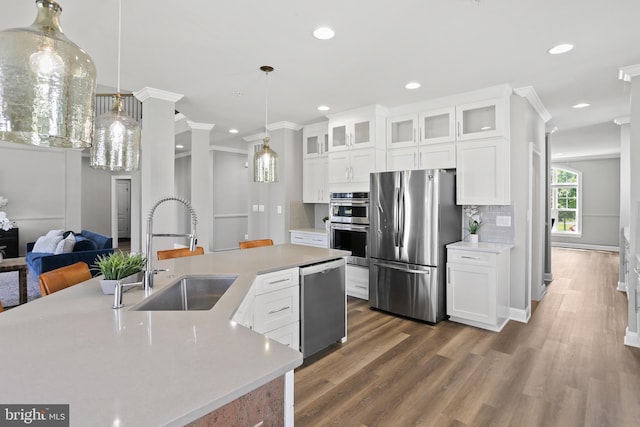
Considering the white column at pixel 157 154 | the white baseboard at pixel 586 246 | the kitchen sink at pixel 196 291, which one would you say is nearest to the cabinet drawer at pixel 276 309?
the kitchen sink at pixel 196 291

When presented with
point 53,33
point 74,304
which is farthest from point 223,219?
point 53,33

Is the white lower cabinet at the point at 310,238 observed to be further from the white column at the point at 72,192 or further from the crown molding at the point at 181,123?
the white column at the point at 72,192

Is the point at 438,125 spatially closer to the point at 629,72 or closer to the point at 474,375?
the point at 629,72

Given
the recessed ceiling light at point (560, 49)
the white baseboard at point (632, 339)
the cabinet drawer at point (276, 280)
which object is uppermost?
the recessed ceiling light at point (560, 49)

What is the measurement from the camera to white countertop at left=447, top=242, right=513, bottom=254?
3.43 meters

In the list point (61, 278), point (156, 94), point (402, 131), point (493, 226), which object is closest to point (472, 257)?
point (493, 226)

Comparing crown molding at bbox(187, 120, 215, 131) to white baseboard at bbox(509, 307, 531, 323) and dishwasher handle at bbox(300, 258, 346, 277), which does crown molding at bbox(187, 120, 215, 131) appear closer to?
dishwasher handle at bbox(300, 258, 346, 277)

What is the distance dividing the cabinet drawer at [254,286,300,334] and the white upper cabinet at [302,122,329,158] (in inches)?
122

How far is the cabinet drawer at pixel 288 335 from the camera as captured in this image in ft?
8.09

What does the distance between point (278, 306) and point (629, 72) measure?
3.76 metres

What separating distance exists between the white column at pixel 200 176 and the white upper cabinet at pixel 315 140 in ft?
5.08

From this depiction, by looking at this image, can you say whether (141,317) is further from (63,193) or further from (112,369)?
(63,193)

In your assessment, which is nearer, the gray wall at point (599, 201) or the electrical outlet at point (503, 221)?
the electrical outlet at point (503, 221)

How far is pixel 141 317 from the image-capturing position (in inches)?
52.4
